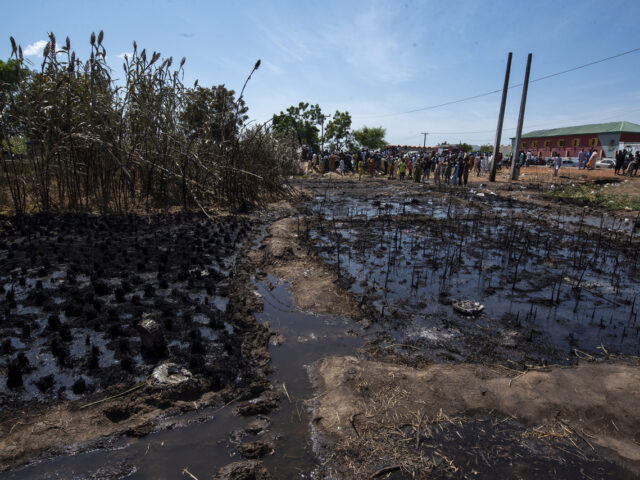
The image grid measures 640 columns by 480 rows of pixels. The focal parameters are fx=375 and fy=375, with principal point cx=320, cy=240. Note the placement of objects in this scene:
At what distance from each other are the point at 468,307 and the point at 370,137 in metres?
57.7

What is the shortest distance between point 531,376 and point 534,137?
58427 mm

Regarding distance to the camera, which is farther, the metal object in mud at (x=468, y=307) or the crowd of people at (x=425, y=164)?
the crowd of people at (x=425, y=164)

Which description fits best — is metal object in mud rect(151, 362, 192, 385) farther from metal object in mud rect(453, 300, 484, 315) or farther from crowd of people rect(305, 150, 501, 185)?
crowd of people rect(305, 150, 501, 185)

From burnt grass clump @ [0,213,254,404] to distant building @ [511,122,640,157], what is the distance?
137ft

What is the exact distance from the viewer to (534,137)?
51938mm

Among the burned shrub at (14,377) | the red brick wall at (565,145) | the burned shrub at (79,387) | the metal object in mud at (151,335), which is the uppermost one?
the red brick wall at (565,145)

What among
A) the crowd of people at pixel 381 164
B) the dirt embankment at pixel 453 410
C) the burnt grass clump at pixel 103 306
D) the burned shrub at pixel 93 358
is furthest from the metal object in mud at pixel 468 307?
the crowd of people at pixel 381 164

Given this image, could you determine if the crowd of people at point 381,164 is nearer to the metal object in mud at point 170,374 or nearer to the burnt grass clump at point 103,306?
the burnt grass clump at point 103,306

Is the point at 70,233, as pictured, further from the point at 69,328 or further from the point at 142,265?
the point at 69,328

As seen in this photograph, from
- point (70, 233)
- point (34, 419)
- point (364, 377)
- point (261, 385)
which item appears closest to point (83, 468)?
point (34, 419)

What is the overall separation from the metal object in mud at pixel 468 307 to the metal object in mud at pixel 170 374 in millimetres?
3057

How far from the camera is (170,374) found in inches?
113

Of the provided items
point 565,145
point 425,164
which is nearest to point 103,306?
point 425,164

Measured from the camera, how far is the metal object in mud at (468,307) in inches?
171
